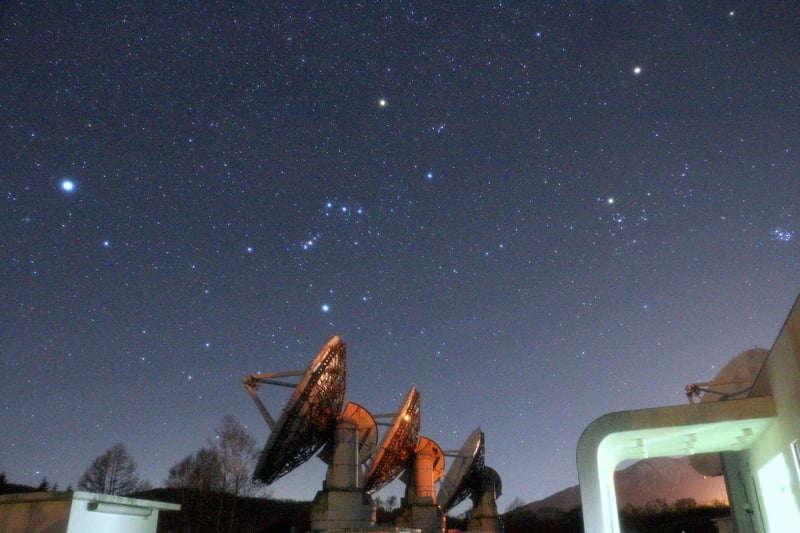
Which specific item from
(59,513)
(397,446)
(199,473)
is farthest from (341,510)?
(199,473)

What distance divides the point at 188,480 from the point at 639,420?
130 ft

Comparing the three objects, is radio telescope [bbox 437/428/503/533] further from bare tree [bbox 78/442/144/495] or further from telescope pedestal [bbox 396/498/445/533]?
bare tree [bbox 78/442/144/495]

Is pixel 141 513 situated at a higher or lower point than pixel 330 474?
lower

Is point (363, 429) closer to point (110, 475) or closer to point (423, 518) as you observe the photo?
point (423, 518)

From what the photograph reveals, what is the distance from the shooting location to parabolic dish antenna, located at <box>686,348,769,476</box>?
1750 centimetres

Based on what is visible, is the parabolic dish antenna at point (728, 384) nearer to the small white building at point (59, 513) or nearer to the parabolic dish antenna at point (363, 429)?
the parabolic dish antenna at point (363, 429)

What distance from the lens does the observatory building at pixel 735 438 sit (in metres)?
7.76

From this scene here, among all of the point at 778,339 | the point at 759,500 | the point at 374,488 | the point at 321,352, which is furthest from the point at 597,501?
the point at 374,488

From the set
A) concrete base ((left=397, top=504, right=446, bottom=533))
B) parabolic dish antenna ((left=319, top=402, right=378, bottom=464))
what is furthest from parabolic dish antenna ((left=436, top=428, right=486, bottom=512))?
parabolic dish antenna ((left=319, top=402, right=378, bottom=464))

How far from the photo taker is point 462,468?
86.6 feet

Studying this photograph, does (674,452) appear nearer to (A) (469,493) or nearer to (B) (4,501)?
(B) (4,501)

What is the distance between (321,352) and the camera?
18.8 metres

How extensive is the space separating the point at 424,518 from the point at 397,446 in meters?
3.41

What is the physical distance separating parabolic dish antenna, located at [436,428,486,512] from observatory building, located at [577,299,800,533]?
16384 mm
